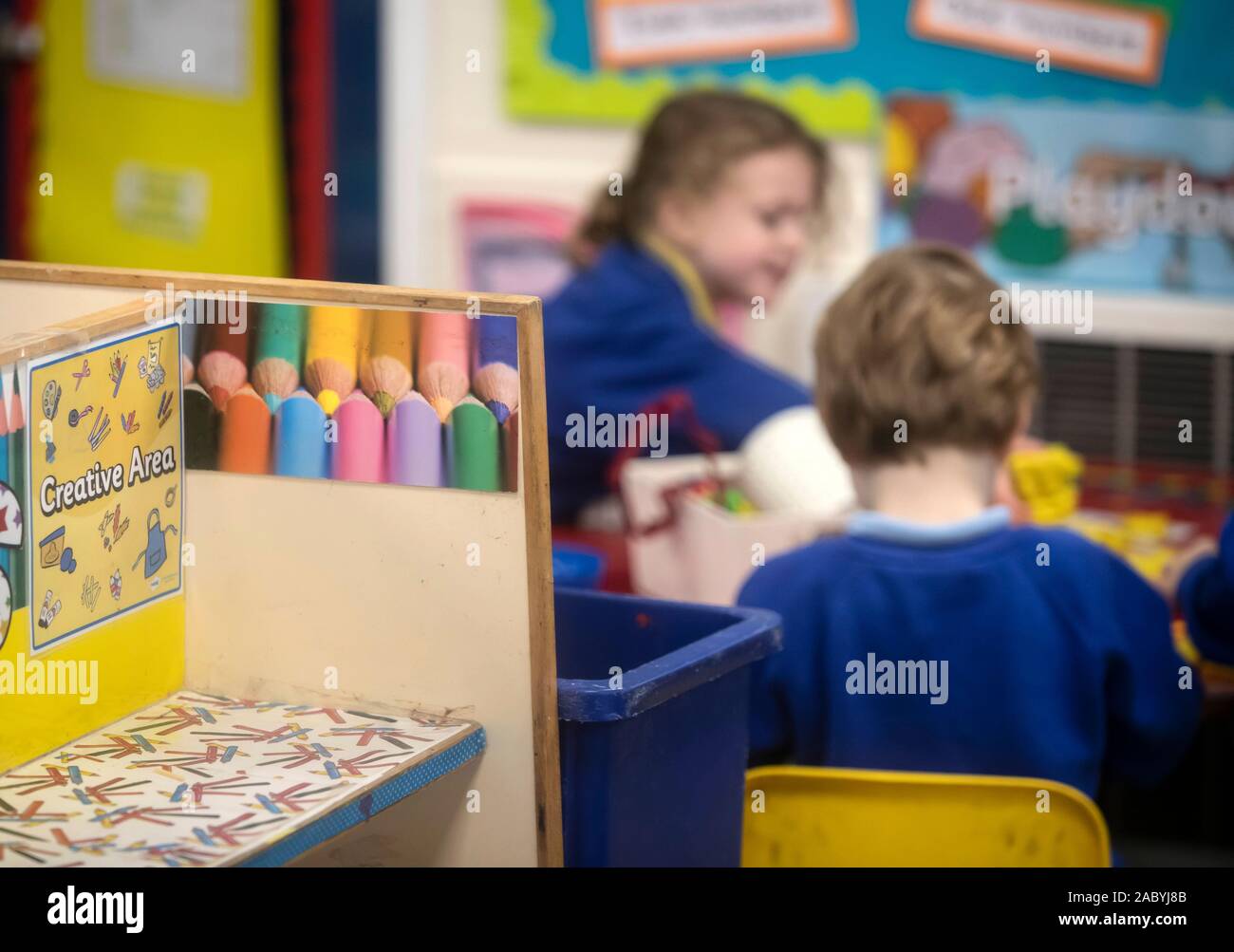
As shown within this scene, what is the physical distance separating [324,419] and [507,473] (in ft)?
0.49

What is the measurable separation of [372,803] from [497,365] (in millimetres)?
311

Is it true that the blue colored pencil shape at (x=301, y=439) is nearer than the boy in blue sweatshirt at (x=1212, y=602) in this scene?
Yes

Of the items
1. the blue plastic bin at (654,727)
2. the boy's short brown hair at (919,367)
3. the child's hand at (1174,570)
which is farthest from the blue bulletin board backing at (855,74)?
the blue plastic bin at (654,727)

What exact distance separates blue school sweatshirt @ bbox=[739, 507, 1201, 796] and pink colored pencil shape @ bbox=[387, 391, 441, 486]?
0.52 meters

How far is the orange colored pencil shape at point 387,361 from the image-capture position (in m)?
1.10

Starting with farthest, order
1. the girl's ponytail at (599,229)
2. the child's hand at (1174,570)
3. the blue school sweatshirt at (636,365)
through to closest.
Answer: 1. the girl's ponytail at (599,229)
2. the blue school sweatshirt at (636,365)
3. the child's hand at (1174,570)

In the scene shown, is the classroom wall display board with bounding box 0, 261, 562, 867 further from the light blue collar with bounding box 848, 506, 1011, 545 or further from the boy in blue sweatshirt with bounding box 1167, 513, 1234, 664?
the boy in blue sweatshirt with bounding box 1167, 513, 1234, 664

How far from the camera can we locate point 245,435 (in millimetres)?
1185

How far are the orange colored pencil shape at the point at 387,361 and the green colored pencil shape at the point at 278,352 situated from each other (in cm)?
5

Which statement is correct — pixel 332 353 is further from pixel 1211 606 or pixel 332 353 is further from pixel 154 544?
pixel 1211 606

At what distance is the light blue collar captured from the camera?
61.1 inches

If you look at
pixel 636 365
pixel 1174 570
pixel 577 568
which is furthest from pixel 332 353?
pixel 636 365

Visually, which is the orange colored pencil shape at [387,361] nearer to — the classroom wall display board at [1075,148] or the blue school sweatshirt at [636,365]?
the blue school sweatshirt at [636,365]
